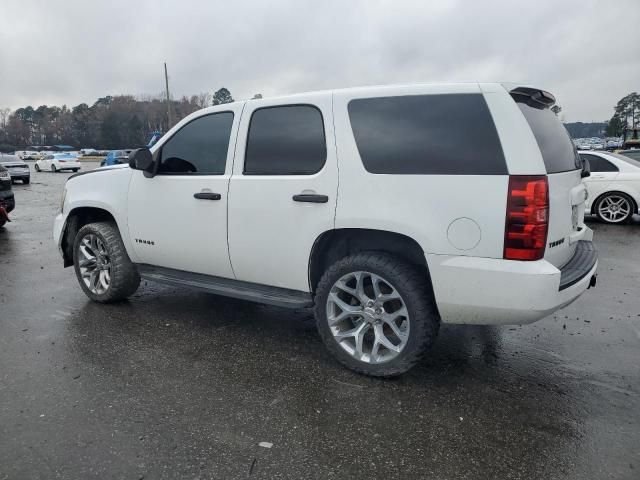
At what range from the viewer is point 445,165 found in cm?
306

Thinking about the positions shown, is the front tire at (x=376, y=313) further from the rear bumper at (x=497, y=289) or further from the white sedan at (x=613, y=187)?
the white sedan at (x=613, y=187)

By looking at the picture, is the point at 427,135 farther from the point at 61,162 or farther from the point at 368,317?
the point at 61,162

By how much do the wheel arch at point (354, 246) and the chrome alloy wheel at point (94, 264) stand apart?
2437 mm

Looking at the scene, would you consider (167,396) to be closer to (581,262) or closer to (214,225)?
(214,225)

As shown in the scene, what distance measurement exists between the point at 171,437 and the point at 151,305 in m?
2.63

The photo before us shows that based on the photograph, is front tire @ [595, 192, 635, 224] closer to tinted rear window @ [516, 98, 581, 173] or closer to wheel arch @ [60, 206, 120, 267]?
tinted rear window @ [516, 98, 581, 173]

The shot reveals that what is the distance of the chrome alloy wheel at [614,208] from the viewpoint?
10.1 metres

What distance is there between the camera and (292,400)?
10.4 feet

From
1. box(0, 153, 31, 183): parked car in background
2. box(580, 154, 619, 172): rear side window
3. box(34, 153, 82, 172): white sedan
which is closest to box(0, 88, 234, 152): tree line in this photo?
box(34, 153, 82, 172): white sedan

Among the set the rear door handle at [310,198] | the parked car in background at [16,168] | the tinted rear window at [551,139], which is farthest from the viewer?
the parked car in background at [16,168]

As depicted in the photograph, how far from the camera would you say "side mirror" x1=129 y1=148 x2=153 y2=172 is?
4340mm

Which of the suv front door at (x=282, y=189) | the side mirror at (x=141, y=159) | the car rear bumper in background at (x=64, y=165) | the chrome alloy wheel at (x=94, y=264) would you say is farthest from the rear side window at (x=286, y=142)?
the car rear bumper in background at (x=64, y=165)

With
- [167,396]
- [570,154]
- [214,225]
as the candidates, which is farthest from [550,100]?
[167,396]

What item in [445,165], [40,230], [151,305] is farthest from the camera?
[40,230]
